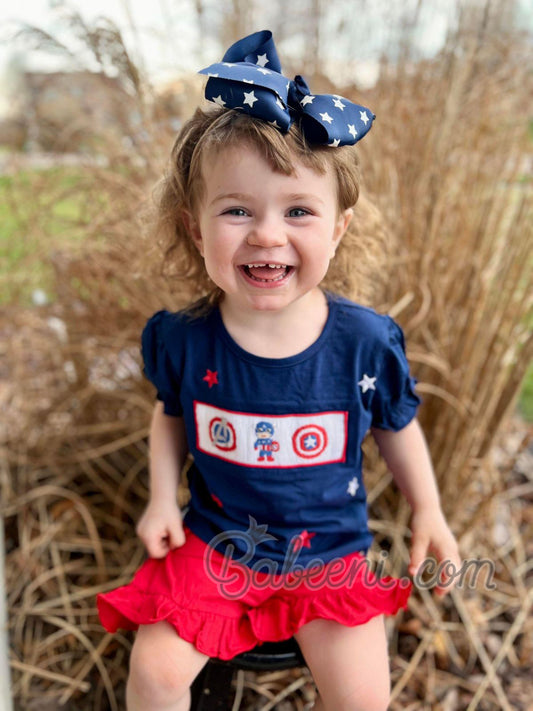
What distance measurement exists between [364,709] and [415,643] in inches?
23.8

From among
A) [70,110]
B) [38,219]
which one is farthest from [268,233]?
[70,110]

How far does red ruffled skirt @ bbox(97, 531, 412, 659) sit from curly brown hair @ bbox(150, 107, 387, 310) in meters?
0.48

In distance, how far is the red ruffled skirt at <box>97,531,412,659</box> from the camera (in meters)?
1.15

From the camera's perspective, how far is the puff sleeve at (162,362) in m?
1.26

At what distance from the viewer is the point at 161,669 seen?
3.66 feet

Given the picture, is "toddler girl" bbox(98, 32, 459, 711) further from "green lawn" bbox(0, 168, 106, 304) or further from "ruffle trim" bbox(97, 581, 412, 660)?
"green lawn" bbox(0, 168, 106, 304)

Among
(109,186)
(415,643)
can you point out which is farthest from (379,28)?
(415,643)

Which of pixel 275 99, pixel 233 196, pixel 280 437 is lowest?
pixel 280 437

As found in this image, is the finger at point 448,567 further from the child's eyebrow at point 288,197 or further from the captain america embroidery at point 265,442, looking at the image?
the child's eyebrow at point 288,197

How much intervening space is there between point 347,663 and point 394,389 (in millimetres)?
454

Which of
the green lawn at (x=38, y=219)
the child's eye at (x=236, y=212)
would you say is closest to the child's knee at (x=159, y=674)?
the child's eye at (x=236, y=212)

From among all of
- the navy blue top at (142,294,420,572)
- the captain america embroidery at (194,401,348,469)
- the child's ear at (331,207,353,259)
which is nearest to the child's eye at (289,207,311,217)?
the child's ear at (331,207,353,259)

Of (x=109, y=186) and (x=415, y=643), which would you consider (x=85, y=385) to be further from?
(x=415, y=643)

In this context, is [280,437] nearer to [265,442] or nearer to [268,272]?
[265,442]
